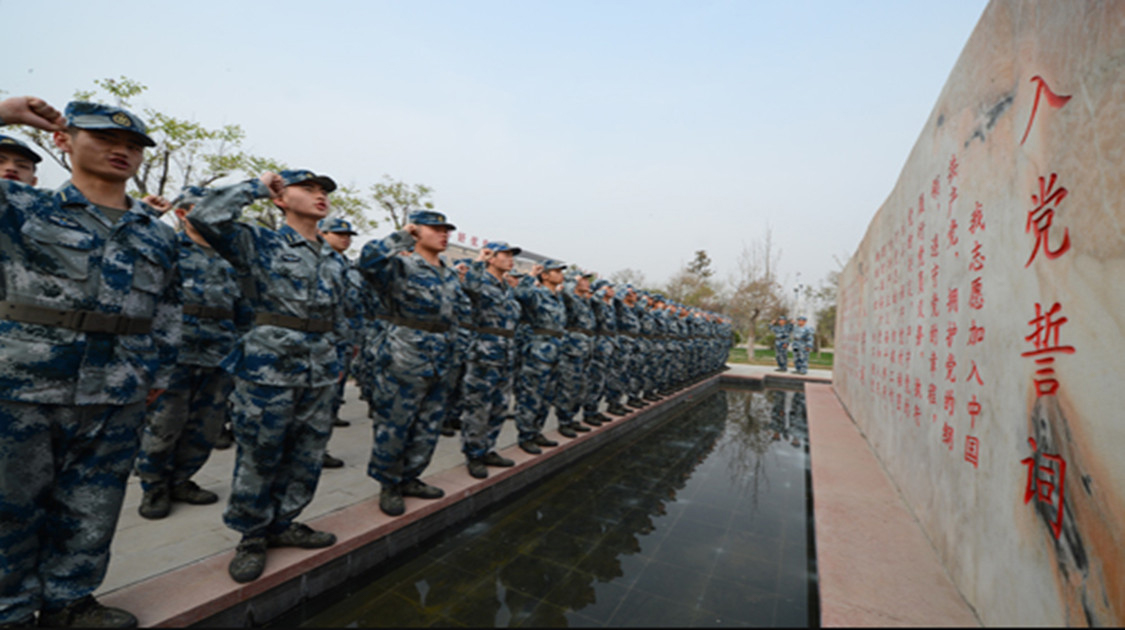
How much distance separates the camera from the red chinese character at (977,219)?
2354 millimetres

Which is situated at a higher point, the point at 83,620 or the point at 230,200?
the point at 230,200

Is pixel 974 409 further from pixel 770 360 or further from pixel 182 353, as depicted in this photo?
pixel 770 360

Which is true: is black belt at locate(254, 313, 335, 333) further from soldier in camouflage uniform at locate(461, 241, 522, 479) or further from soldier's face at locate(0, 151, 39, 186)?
soldier's face at locate(0, 151, 39, 186)

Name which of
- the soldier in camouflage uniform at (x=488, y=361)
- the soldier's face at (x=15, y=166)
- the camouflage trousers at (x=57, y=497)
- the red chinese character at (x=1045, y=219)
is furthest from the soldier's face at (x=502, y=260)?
the red chinese character at (x=1045, y=219)

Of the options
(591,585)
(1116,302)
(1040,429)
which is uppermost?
(1116,302)

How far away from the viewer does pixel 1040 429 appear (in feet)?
5.39

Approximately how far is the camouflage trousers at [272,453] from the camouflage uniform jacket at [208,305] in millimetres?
1078

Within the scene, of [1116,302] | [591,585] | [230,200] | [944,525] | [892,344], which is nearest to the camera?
[1116,302]

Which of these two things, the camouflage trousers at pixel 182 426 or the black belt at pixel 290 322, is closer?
the black belt at pixel 290 322

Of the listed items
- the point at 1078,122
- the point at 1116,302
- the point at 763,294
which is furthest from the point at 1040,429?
the point at 763,294

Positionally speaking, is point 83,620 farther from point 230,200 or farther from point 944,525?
point 944,525

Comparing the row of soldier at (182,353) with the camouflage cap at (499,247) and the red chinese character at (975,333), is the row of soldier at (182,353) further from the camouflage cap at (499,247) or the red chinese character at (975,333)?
Result: the red chinese character at (975,333)

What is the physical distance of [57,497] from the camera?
183 centimetres

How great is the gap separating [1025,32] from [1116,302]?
1473 mm
